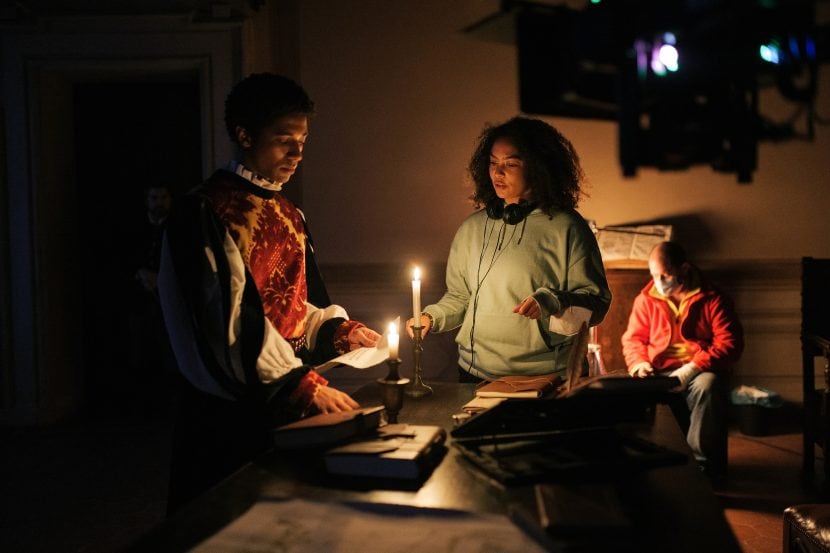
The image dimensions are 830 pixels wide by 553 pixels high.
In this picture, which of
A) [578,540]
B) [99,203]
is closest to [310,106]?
[578,540]

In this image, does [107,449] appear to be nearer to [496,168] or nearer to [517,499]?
[496,168]

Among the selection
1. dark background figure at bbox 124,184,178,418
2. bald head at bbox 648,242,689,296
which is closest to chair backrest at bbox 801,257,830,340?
bald head at bbox 648,242,689,296

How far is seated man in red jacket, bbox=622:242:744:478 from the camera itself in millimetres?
3852

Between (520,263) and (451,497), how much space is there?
4.39 ft

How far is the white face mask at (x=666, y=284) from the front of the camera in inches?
160

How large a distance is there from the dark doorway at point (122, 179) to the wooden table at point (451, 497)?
4.06 m

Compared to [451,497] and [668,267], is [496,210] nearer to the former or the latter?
[451,497]

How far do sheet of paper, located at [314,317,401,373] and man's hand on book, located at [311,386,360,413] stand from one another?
16 centimetres

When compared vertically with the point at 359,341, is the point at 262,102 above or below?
above

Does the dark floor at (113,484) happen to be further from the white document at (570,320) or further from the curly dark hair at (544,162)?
the curly dark hair at (544,162)

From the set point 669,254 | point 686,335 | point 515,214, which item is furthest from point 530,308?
point 686,335

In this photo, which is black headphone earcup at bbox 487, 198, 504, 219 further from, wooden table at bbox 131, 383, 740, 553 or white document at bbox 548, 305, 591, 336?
wooden table at bbox 131, 383, 740, 553

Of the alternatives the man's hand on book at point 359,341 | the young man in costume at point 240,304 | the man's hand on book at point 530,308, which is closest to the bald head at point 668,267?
the man's hand on book at point 530,308

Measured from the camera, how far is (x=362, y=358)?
1.99 m
